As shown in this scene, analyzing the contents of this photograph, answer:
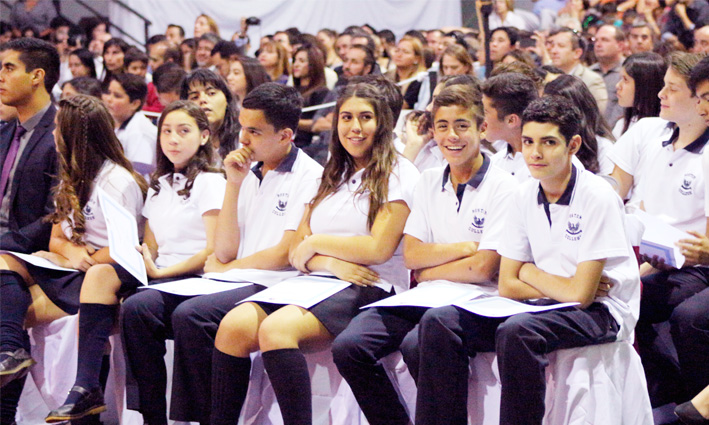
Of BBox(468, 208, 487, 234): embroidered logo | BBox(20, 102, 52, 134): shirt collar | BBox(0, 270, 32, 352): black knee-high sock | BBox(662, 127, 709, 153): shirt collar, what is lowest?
BBox(0, 270, 32, 352): black knee-high sock

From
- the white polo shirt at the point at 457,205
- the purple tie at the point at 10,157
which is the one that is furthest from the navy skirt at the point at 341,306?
the purple tie at the point at 10,157

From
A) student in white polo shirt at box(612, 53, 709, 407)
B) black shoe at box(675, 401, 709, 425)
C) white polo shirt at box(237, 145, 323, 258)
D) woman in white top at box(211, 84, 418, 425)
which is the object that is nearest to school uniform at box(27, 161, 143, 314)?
white polo shirt at box(237, 145, 323, 258)

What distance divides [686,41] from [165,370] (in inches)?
206

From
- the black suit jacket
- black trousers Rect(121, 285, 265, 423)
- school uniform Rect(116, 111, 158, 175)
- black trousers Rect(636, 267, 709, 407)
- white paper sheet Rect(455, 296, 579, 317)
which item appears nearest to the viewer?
white paper sheet Rect(455, 296, 579, 317)

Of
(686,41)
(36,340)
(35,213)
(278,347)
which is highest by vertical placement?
(686,41)

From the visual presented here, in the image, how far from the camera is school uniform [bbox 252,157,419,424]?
2.79 meters

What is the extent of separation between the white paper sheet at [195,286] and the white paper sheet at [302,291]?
0.67 feet

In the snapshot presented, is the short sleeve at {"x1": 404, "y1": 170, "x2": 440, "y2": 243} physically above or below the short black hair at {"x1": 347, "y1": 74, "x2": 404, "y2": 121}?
below

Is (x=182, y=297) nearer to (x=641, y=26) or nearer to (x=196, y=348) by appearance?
(x=196, y=348)

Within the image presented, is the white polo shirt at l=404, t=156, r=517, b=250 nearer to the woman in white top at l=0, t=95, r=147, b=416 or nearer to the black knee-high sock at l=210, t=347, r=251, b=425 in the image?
the black knee-high sock at l=210, t=347, r=251, b=425

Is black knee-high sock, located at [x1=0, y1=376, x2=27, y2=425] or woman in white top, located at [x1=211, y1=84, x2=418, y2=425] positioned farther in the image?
black knee-high sock, located at [x1=0, y1=376, x2=27, y2=425]

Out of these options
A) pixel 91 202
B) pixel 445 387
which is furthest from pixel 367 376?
pixel 91 202

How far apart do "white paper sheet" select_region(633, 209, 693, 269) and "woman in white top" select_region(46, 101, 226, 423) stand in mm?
1702

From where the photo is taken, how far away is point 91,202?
3688mm
